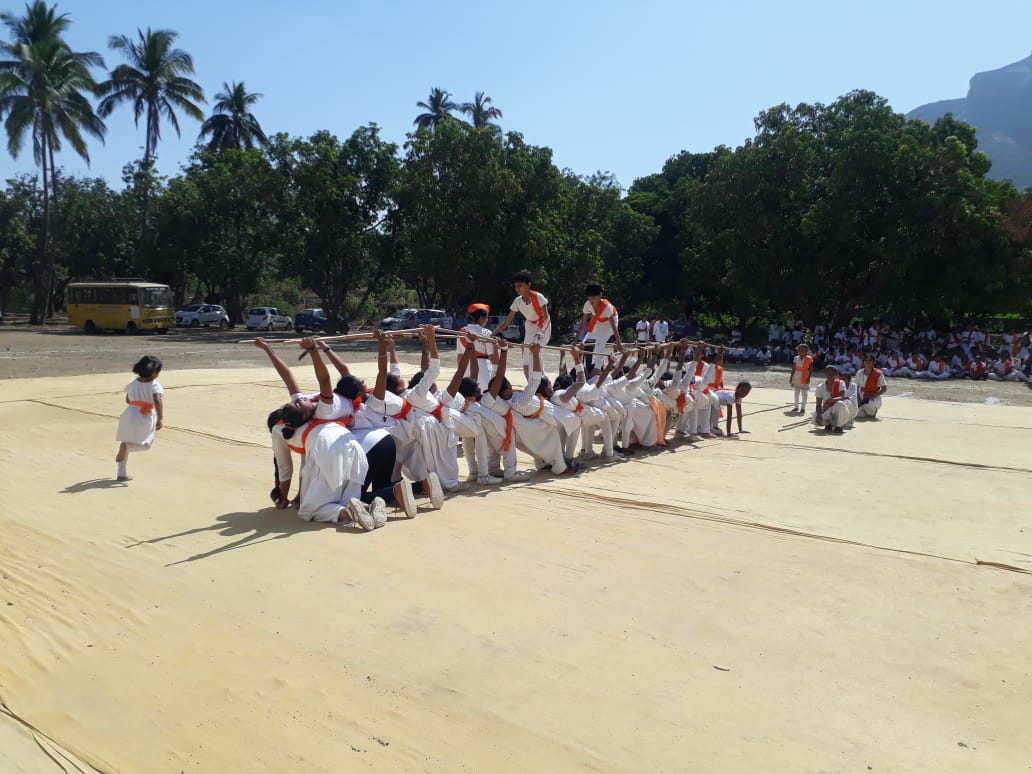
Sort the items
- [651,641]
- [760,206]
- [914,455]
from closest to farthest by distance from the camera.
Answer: [651,641] < [914,455] < [760,206]

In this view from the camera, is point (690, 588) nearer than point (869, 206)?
Yes

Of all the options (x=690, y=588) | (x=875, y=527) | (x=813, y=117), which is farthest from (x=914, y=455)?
(x=813, y=117)

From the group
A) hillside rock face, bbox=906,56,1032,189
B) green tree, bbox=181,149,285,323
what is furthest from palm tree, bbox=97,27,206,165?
hillside rock face, bbox=906,56,1032,189

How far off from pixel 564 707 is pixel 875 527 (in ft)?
14.5

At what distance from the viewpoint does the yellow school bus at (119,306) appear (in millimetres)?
36812

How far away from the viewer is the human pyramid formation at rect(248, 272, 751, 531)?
6.71 metres

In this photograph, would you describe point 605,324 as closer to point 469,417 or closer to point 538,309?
point 538,309

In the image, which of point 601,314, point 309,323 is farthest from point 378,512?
point 309,323

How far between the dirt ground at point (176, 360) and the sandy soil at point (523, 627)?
9.66m

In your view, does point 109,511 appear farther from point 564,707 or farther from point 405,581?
point 564,707

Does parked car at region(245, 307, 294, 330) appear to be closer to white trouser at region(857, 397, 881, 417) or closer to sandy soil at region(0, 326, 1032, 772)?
white trouser at region(857, 397, 881, 417)

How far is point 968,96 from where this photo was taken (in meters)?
158

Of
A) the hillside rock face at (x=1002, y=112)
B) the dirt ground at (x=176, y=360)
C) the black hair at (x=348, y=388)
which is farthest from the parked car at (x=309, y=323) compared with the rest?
the hillside rock face at (x=1002, y=112)

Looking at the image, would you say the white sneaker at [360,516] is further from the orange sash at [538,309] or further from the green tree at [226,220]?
the green tree at [226,220]
